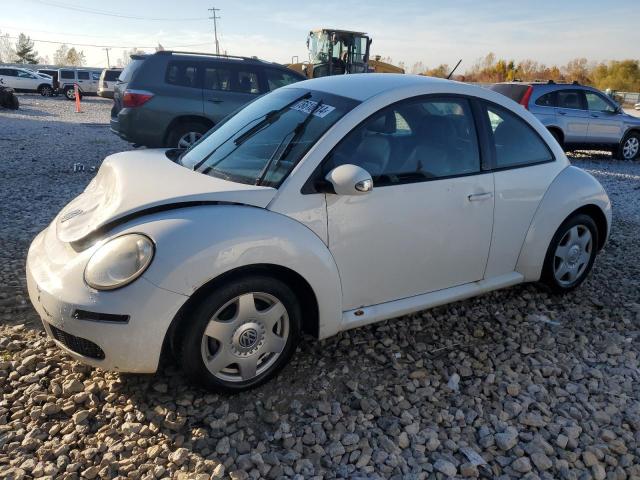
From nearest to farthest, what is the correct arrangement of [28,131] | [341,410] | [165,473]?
[165,473]
[341,410]
[28,131]

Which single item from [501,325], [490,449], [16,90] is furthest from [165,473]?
[16,90]

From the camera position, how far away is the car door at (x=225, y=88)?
8.67 metres

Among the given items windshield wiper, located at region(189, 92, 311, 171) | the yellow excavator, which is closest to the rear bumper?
windshield wiper, located at region(189, 92, 311, 171)

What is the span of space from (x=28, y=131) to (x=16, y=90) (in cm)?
2368

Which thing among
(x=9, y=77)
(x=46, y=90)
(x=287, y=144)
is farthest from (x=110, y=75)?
(x=287, y=144)

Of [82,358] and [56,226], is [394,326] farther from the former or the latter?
[56,226]

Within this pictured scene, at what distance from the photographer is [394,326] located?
11.8 feet

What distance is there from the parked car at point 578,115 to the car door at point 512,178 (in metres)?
7.84

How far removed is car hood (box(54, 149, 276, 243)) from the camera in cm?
264

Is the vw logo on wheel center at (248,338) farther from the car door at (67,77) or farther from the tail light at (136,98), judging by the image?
the car door at (67,77)

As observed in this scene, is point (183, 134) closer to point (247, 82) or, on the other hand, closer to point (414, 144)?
point (247, 82)

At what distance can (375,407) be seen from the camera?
9.13ft

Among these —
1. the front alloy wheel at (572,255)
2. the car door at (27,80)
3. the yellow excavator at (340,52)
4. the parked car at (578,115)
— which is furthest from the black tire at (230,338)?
the car door at (27,80)

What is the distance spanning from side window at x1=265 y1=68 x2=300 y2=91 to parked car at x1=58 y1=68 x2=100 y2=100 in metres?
27.5
